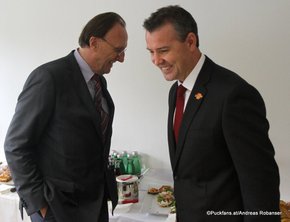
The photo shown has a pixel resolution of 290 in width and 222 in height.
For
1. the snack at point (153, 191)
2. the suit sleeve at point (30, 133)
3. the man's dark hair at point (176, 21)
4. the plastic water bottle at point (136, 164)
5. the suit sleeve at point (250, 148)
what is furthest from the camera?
the plastic water bottle at point (136, 164)

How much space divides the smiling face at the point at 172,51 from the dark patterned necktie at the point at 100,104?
41 centimetres

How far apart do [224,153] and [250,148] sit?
0.09 metres

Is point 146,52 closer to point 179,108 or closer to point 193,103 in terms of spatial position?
point 179,108

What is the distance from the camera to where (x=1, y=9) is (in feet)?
8.65

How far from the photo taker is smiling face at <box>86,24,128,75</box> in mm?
1424

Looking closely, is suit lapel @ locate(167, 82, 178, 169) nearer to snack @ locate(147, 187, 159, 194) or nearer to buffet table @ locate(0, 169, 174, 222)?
buffet table @ locate(0, 169, 174, 222)

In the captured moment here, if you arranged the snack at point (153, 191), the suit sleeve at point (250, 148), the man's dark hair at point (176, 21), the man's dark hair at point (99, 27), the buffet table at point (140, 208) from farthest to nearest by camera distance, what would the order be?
the snack at point (153, 191) → the buffet table at point (140, 208) → the man's dark hair at point (99, 27) → the man's dark hair at point (176, 21) → the suit sleeve at point (250, 148)

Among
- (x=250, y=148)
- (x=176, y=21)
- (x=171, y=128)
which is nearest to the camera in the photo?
(x=250, y=148)

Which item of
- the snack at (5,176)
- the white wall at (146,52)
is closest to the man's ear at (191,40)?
the white wall at (146,52)

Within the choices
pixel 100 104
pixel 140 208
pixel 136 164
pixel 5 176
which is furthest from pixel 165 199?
pixel 5 176

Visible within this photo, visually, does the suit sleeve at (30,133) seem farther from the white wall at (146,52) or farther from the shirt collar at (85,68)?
the white wall at (146,52)

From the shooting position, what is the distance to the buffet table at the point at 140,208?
5.89ft

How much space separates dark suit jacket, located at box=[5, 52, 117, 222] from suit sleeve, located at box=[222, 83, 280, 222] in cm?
61

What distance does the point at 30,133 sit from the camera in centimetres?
127
